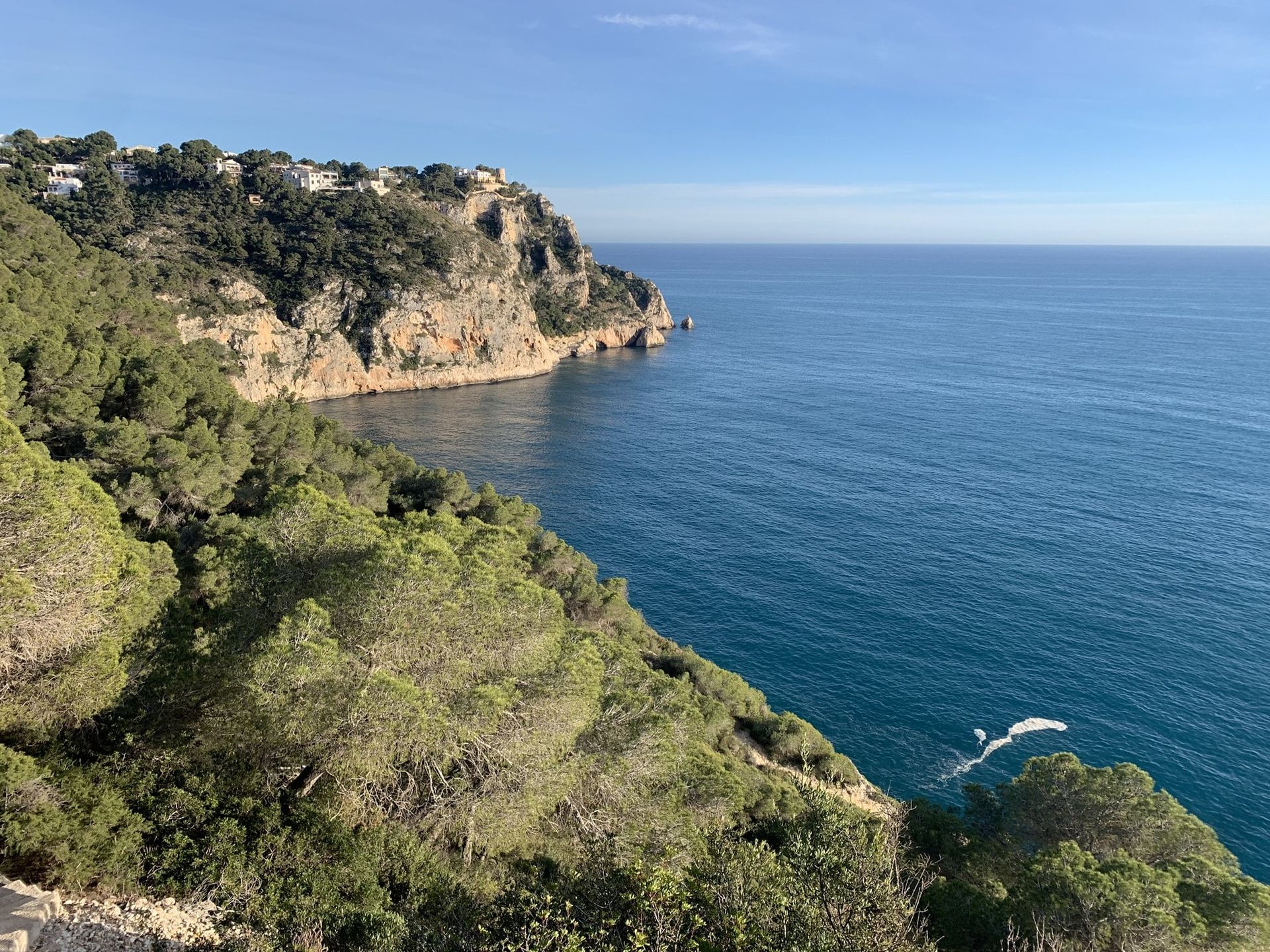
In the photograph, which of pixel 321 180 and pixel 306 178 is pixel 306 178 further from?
pixel 321 180

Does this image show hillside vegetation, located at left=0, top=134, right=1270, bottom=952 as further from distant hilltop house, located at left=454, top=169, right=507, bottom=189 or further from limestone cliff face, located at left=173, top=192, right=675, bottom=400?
distant hilltop house, located at left=454, top=169, right=507, bottom=189

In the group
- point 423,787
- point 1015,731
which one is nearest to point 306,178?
point 1015,731

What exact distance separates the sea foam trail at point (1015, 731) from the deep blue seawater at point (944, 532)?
38cm

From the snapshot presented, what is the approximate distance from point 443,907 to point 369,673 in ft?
12.9

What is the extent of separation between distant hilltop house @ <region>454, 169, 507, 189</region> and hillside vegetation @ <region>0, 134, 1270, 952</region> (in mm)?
112271

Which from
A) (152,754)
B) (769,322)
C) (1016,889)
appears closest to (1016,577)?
(1016,889)

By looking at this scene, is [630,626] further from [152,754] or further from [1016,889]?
[152,754]

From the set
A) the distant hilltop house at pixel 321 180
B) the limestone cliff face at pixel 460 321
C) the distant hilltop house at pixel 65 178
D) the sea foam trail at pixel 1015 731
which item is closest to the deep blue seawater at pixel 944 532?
the sea foam trail at pixel 1015 731

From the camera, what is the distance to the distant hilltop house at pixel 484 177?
119 metres

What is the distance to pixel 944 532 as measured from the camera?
46.0 meters

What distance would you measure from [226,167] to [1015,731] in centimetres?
11154

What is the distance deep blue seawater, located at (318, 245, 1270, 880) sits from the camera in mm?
30812

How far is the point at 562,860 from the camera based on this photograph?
14.1 metres

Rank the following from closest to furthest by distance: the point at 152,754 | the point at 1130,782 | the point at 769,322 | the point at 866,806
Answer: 1. the point at 152,754
2. the point at 1130,782
3. the point at 866,806
4. the point at 769,322
